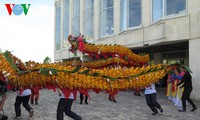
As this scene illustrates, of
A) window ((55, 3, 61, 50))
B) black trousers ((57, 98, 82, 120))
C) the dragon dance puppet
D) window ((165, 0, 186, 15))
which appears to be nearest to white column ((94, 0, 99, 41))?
window ((165, 0, 186, 15))

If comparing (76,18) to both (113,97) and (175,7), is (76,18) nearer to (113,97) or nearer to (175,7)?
(175,7)

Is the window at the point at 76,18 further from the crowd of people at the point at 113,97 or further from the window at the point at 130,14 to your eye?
the crowd of people at the point at 113,97

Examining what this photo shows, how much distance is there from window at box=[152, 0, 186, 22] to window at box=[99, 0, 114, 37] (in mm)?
5821

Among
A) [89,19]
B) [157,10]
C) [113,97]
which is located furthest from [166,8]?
[89,19]

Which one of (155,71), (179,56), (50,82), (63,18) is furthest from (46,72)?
(63,18)

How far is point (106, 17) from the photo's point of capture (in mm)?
23922

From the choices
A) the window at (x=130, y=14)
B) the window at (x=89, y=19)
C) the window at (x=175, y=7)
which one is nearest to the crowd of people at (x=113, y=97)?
the window at (x=175, y=7)

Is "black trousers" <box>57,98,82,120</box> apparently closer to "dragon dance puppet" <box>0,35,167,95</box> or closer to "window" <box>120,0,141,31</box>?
"dragon dance puppet" <box>0,35,167,95</box>

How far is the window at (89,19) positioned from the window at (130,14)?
7.75m

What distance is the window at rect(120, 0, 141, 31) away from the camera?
62.2 feet

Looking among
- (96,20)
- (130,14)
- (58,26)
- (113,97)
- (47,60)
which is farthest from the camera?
(58,26)

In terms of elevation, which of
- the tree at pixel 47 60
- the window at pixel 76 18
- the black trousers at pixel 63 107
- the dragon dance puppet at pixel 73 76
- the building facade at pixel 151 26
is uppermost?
the window at pixel 76 18

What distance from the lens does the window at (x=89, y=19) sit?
93.3ft

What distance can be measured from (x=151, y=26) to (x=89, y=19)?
1319cm
